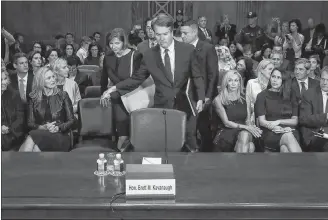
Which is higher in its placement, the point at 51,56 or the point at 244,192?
the point at 51,56

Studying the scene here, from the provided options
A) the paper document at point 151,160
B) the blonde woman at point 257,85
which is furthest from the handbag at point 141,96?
the paper document at point 151,160

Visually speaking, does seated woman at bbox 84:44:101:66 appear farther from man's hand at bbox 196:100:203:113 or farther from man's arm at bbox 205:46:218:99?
man's hand at bbox 196:100:203:113

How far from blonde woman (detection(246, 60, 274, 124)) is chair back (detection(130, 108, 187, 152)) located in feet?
3.52

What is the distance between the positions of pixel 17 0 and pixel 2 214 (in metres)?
5.94

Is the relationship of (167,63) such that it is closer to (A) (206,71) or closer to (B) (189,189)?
(A) (206,71)

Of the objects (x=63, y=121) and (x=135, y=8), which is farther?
(x=135, y=8)

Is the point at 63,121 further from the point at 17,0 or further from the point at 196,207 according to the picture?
the point at 17,0

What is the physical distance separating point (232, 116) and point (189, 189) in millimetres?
2132


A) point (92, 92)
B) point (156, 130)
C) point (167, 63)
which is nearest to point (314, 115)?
point (167, 63)

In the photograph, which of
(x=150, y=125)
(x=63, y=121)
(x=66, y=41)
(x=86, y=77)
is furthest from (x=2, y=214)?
(x=66, y=41)

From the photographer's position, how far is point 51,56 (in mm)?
5773

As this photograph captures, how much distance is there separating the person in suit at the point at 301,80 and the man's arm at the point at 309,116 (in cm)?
6

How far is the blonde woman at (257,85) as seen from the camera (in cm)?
465

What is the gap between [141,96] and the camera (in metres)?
4.86
